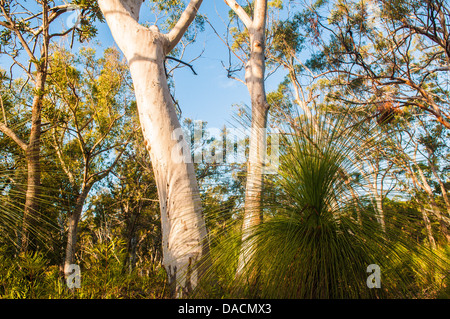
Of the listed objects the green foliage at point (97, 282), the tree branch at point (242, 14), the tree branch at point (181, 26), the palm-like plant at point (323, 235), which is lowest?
the green foliage at point (97, 282)

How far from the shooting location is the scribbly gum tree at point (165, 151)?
1861 millimetres

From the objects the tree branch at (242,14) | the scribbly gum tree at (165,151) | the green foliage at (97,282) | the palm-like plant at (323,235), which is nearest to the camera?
the palm-like plant at (323,235)

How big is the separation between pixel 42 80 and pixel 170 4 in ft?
13.4

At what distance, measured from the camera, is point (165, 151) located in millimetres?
2111

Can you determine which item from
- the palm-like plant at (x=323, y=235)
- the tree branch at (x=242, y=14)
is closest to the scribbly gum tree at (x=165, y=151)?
the palm-like plant at (x=323, y=235)

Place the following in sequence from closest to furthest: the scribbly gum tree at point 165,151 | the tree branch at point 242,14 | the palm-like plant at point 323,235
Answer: the palm-like plant at point 323,235
the scribbly gum tree at point 165,151
the tree branch at point 242,14

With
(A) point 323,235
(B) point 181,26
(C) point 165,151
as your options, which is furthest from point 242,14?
(A) point 323,235

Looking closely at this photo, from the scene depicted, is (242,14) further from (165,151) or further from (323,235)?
(323,235)

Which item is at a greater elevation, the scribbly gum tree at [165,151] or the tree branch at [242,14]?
the tree branch at [242,14]

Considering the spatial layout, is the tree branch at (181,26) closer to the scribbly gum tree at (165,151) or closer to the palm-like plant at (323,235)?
the scribbly gum tree at (165,151)

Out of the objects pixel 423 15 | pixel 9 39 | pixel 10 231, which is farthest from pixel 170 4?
pixel 10 231

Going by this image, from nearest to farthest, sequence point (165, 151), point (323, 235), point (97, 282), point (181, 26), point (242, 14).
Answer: point (323, 235) → point (97, 282) → point (165, 151) → point (181, 26) → point (242, 14)

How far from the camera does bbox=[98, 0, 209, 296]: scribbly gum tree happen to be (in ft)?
6.11

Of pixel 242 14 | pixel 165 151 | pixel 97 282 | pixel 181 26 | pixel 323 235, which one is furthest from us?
pixel 242 14
